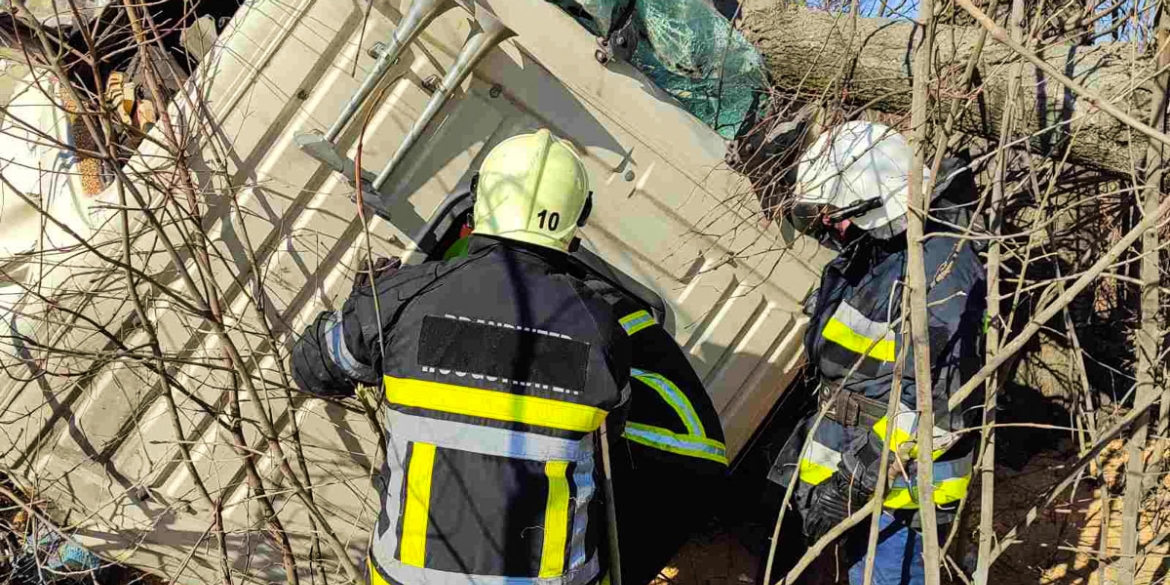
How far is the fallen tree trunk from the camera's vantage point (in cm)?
280

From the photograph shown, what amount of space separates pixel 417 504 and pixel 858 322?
163 centimetres

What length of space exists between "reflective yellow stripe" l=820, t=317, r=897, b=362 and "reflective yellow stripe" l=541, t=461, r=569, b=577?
48.0 inches

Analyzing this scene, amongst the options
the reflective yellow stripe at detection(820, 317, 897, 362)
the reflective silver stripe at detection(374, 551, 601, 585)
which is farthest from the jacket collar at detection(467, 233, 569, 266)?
the reflective yellow stripe at detection(820, 317, 897, 362)

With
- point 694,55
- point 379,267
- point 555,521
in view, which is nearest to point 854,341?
point 694,55

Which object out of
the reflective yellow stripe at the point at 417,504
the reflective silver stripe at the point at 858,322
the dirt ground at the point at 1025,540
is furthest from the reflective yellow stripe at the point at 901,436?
the reflective yellow stripe at the point at 417,504

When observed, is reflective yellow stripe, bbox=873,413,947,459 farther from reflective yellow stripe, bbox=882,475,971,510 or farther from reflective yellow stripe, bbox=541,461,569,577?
reflective yellow stripe, bbox=541,461,569,577

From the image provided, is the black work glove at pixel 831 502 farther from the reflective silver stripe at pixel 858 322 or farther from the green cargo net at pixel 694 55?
the green cargo net at pixel 694 55

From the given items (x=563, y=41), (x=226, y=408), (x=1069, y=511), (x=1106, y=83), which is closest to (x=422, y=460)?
(x=226, y=408)

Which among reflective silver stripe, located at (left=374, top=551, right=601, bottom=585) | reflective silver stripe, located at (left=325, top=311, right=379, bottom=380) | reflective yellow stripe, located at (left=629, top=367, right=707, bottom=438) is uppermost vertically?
reflective yellow stripe, located at (left=629, top=367, right=707, bottom=438)

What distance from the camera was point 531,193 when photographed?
2.26 meters

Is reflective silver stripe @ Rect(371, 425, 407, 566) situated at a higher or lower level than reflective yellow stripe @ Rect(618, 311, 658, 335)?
lower

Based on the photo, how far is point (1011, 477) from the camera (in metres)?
4.41

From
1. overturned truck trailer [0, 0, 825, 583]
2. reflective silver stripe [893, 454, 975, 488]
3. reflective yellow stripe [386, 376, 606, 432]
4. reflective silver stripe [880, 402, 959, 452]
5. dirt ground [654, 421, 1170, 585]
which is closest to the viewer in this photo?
reflective yellow stripe [386, 376, 606, 432]

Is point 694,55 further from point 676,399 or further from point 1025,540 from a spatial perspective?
point 1025,540
